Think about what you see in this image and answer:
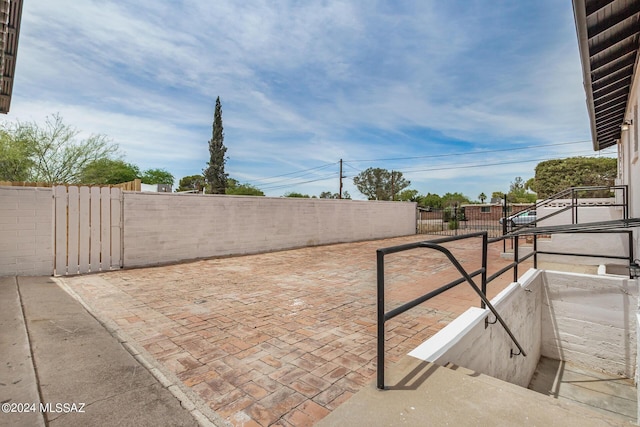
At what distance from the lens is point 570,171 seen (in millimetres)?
30969

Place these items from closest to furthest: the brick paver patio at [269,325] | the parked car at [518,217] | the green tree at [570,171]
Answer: the brick paver patio at [269,325]
the parked car at [518,217]
the green tree at [570,171]

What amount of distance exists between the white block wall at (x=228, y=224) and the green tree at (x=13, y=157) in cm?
1052

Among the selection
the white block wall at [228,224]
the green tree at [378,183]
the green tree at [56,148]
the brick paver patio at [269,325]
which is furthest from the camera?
the green tree at [378,183]

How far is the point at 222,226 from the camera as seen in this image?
8602mm

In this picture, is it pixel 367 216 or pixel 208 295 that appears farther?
pixel 367 216

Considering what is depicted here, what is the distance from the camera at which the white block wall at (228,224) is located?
6.96 m

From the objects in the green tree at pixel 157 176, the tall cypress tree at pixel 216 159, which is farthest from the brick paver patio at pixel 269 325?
the green tree at pixel 157 176

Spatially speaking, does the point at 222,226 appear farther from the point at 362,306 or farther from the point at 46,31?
the point at 46,31

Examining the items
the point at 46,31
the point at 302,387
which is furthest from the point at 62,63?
the point at 302,387

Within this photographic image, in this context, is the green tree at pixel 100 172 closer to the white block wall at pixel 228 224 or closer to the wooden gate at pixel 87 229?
the white block wall at pixel 228 224

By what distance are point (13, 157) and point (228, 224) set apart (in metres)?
11.2

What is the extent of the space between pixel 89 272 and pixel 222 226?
3291mm

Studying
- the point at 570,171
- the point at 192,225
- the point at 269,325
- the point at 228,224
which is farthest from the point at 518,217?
the point at 570,171

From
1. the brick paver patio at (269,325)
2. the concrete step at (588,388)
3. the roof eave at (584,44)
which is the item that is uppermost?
the roof eave at (584,44)
